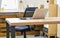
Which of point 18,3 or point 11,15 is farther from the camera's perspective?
point 18,3

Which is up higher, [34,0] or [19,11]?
[34,0]

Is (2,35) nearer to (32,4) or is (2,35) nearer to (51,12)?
(32,4)

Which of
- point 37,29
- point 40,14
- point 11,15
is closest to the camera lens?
point 40,14

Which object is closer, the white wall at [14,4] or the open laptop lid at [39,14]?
the open laptop lid at [39,14]

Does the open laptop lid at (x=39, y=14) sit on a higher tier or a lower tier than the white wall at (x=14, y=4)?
lower

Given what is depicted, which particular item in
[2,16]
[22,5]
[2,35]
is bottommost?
[2,35]

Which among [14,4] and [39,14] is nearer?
[39,14]

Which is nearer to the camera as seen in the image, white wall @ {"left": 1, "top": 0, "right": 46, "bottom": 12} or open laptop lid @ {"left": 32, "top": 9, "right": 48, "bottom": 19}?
open laptop lid @ {"left": 32, "top": 9, "right": 48, "bottom": 19}

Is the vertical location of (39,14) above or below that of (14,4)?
below

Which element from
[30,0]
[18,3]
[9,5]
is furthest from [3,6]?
[30,0]

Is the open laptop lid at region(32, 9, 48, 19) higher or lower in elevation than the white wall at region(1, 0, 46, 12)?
lower

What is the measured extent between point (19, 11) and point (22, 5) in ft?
0.93

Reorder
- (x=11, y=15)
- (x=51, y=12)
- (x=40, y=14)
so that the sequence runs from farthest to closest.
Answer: (x=11, y=15) → (x=51, y=12) → (x=40, y=14)

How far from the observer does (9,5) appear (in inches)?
221
